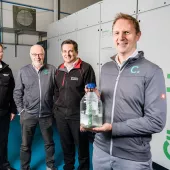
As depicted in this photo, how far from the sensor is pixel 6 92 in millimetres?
2055

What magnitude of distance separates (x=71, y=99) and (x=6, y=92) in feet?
2.40

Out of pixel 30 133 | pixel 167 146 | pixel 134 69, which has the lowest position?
pixel 167 146

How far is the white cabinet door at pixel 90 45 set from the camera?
2.85m

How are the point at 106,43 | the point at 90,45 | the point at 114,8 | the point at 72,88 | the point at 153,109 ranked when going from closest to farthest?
the point at 153,109 → the point at 72,88 → the point at 114,8 → the point at 106,43 → the point at 90,45

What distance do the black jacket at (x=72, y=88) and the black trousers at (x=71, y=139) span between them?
0.08 meters

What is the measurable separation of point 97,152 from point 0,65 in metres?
1.50

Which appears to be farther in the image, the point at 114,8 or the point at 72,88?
the point at 114,8

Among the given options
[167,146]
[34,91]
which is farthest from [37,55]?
[167,146]

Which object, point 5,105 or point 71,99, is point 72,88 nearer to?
point 71,99

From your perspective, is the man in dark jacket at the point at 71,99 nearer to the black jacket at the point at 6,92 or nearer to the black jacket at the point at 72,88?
the black jacket at the point at 72,88

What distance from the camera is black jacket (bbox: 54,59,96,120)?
1967 mm

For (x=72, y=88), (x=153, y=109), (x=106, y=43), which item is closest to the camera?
(x=153, y=109)

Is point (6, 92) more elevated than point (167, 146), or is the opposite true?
point (6, 92)

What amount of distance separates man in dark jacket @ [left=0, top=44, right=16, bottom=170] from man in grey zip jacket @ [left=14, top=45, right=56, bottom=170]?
0.36ft
